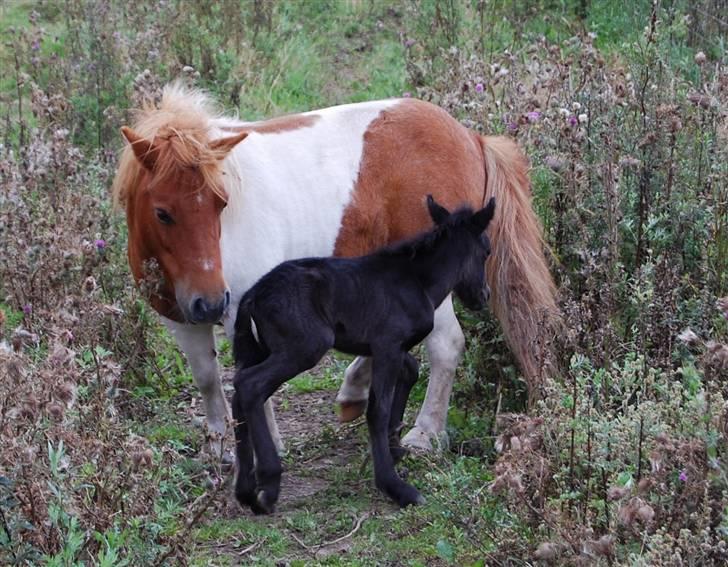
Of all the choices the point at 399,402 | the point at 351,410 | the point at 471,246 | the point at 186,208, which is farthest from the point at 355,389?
the point at 186,208

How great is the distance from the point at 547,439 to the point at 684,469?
58cm

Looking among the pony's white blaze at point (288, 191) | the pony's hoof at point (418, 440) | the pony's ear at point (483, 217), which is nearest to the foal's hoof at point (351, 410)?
the pony's hoof at point (418, 440)

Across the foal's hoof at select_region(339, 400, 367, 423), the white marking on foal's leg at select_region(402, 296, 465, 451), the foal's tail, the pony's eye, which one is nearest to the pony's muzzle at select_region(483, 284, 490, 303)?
the foal's tail

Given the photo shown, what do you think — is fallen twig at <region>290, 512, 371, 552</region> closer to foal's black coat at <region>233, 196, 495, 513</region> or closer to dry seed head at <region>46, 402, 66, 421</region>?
foal's black coat at <region>233, 196, 495, 513</region>

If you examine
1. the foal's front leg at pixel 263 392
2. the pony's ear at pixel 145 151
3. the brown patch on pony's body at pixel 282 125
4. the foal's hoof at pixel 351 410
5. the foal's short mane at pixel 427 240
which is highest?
the pony's ear at pixel 145 151

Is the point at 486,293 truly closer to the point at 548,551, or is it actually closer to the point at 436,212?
the point at 436,212

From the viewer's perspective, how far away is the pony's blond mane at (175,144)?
Answer: 464cm

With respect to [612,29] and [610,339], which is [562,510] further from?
[612,29]

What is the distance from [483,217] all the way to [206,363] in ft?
4.53

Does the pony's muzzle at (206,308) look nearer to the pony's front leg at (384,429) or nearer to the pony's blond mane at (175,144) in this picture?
the pony's blond mane at (175,144)

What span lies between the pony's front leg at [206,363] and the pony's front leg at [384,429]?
0.67 m

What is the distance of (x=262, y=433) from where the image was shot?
4.68 m

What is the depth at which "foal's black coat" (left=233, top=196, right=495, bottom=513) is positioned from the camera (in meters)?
4.67

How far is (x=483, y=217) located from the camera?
196 inches
